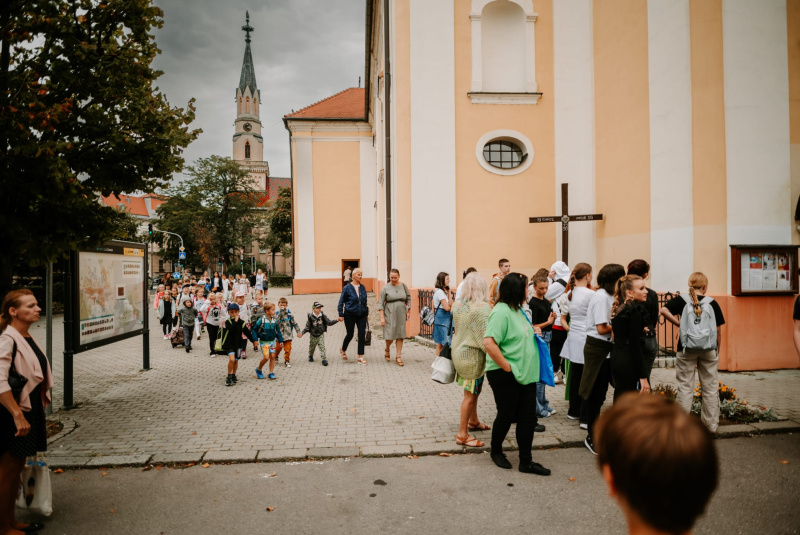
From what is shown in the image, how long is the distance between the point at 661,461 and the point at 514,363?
3.15 meters

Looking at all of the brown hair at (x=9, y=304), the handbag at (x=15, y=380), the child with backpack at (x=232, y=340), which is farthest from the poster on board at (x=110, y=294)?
the handbag at (x=15, y=380)

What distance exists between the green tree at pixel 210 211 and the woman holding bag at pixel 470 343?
157 feet

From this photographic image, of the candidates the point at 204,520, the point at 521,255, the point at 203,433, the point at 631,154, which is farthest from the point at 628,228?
the point at 204,520

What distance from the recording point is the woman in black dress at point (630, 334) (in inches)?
181

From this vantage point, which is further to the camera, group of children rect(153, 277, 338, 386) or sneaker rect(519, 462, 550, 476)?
group of children rect(153, 277, 338, 386)

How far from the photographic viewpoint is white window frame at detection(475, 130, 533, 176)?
13544 millimetres

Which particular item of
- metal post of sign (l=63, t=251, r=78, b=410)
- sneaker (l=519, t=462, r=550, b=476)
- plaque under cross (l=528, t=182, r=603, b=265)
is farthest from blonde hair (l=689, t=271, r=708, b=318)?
metal post of sign (l=63, t=251, r=78, b=410)

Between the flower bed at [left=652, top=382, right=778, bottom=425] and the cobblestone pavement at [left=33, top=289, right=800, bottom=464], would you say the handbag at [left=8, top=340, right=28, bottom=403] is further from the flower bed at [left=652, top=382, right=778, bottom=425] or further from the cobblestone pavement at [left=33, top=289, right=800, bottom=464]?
the flower bed at [left=652, top=382, right=778, bottom=425]

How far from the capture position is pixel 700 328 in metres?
5.11

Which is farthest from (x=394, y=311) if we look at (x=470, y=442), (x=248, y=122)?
(x=248, y=122)

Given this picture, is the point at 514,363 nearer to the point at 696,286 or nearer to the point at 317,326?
the point at 696,286

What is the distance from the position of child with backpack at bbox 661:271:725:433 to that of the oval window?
29.7ft

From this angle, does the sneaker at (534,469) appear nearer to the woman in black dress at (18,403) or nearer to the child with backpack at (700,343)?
the child with backpack at (700,343)

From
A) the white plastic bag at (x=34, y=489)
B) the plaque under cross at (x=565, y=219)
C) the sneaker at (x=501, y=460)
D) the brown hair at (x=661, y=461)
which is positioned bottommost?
the sneaker at (x=501, y=460)
